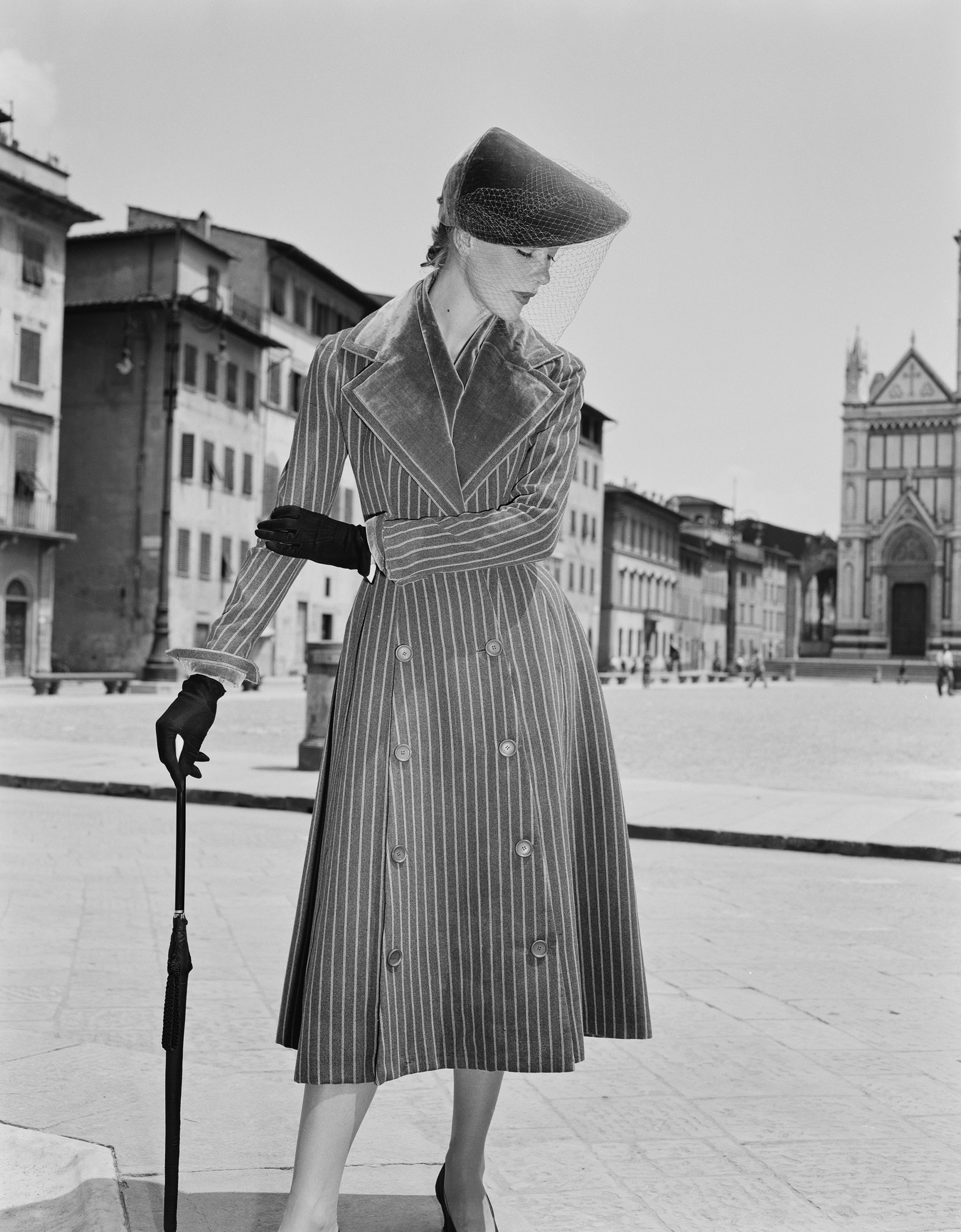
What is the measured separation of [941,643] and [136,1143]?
80118 mm

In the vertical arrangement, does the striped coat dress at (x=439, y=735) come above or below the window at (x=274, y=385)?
below

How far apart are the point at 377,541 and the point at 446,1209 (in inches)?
47.0

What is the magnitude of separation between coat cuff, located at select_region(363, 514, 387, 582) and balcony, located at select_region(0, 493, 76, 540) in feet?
120

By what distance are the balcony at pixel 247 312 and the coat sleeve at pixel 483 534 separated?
4595cm

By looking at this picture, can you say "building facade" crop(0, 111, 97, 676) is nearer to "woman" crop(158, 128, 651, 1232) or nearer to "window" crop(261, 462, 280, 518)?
"window" crop(261, 462, 280, 518)

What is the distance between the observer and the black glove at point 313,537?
7.80 feet

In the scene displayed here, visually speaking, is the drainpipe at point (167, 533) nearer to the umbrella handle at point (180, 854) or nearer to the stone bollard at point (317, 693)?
the stone bollard at point (317, 693)

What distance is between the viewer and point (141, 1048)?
13.0ft

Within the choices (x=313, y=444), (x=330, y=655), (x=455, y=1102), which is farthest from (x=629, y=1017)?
(x=330, y=655)

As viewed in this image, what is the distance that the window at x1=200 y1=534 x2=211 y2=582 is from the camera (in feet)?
148

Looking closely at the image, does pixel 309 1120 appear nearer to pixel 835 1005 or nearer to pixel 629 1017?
pixel 629 1017

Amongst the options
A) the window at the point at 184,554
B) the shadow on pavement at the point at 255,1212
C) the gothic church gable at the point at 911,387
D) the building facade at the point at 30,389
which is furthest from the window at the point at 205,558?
the gothic church gable at the point at 911,387

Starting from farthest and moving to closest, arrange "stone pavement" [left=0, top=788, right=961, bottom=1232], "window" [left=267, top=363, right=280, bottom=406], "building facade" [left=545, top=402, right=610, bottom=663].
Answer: "building facade" [left=545, top=402, right=610, bottom=663] < "window" [left=267, top=363, right=280, bottom=406] < "stone pavement" [left=0, top=788, right=961, bottom=1232]

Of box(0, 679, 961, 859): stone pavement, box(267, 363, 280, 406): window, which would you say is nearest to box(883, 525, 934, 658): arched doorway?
box(267, 363, 280, 406): window
